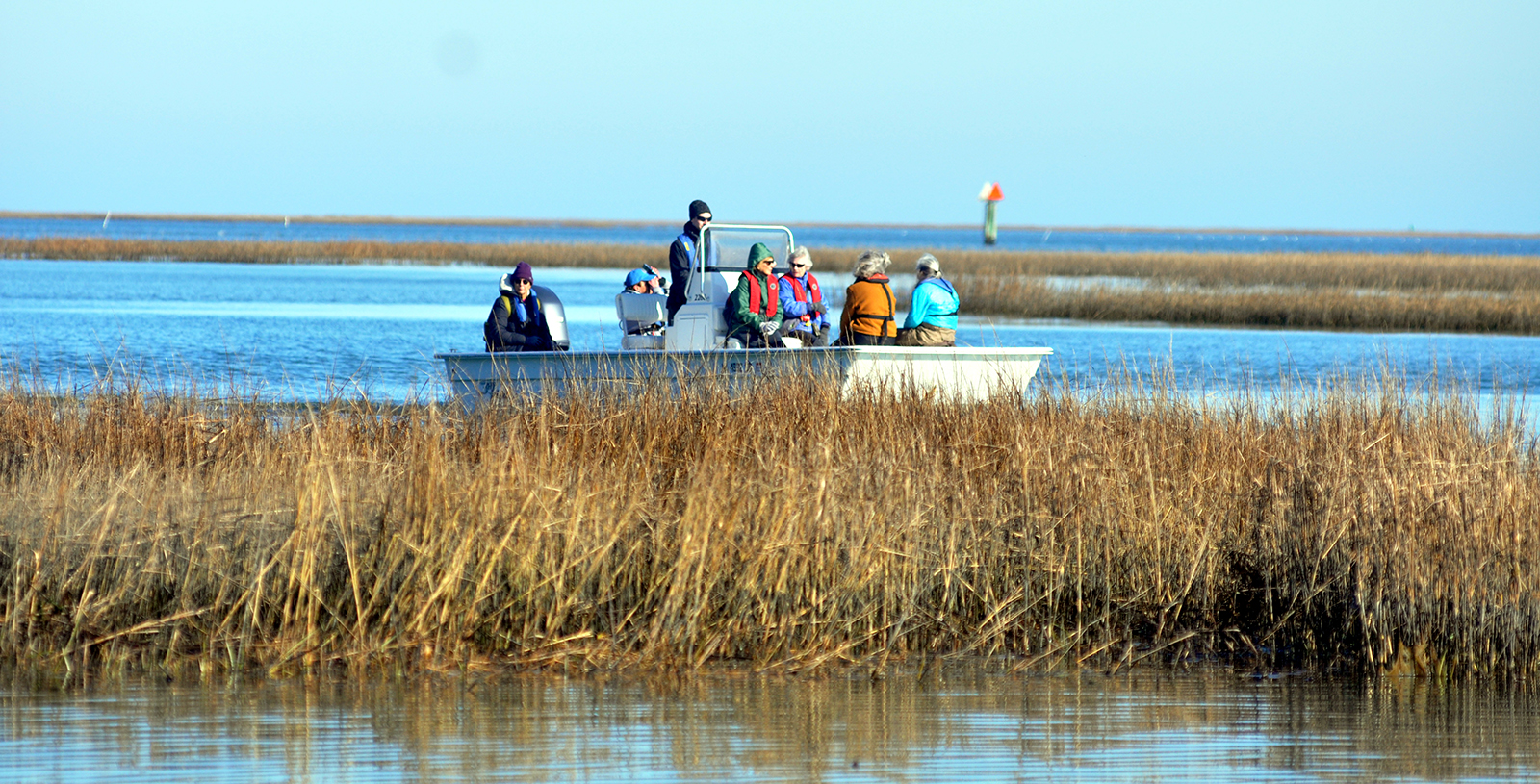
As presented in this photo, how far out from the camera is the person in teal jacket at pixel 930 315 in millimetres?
10984

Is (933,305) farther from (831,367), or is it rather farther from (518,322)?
(518,322)

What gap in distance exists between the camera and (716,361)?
1043 cm

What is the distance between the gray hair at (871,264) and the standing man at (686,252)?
138 centimetres

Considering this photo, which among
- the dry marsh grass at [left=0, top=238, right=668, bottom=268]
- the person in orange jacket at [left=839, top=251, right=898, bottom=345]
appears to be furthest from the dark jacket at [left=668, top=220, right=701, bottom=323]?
the dry marsh grass at [left=0, top=238, right=668, bottom=268]

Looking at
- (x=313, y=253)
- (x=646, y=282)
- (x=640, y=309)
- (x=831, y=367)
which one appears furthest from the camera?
(x=313, y=253)

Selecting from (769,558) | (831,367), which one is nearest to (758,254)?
(831,367)

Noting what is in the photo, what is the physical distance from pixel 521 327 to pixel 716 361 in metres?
2.09

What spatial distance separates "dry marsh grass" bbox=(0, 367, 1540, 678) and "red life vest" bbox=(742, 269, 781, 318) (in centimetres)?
299

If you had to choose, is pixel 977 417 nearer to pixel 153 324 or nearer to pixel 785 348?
pixel 785 348

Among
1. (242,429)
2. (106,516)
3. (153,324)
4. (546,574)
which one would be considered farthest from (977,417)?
(153,324)

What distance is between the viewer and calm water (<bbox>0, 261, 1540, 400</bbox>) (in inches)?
669

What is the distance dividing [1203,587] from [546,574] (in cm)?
293

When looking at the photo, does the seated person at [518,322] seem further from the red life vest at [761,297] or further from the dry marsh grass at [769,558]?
the dry marsh grass at [769,558]

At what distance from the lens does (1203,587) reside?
6996 mm
